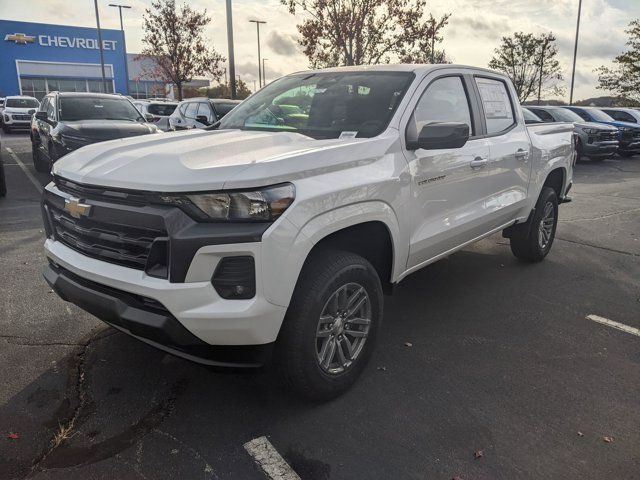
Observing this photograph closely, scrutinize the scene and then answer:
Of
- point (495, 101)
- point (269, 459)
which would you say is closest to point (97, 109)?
point (495, 101)

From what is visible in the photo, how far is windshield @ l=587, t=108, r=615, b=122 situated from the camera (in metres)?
17.8

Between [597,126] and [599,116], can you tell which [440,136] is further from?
[599,116]

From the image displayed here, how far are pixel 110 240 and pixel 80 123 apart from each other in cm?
795

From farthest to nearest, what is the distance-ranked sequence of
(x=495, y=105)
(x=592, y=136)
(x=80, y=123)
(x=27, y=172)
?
(x=592, y=136) → (x=27, y=172) → (x=80, y=123) → (x=495, y=105)

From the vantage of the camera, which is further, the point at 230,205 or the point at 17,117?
the point at 17,117

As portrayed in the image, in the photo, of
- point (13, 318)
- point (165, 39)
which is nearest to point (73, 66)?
point (165, 39)

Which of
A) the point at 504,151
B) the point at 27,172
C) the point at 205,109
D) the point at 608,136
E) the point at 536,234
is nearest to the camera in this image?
the point at 504,151

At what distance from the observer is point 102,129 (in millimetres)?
9328

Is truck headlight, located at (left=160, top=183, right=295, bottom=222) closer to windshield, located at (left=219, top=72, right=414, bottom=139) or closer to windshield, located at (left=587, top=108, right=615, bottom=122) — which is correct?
windshield, located at (left=219, top=72, right=414, bottom=139)

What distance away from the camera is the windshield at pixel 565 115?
16.0 metres

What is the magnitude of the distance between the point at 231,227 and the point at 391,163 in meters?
1.20

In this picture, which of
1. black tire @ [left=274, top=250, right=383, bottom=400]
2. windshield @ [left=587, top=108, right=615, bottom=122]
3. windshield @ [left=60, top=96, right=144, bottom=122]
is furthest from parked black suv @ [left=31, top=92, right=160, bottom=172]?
windshield @ [left=587, top=108, right=615, bottom=122]

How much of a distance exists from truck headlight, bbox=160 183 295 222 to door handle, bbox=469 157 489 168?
6.88 ft

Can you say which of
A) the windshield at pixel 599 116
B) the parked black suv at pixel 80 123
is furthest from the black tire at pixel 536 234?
the windshield at pixel 599 116
